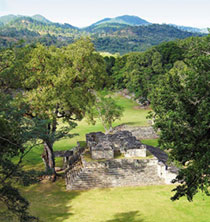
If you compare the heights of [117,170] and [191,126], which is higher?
[191,126]

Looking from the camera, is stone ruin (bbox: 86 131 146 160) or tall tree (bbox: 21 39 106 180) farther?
stone ruin (bbox: 86 131 146 160)

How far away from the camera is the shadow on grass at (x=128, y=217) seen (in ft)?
60.1

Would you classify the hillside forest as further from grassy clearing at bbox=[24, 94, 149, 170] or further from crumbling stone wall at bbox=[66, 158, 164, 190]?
crumbling stone wall at bbox=[66, 158, 164, 190]

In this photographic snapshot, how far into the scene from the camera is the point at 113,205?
20797 millimetres

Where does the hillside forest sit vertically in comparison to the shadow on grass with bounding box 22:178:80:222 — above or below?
above

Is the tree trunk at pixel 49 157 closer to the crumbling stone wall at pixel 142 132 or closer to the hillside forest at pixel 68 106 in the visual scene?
the hillside forest at pixel 68 106

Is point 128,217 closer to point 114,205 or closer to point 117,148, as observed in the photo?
point 114,205

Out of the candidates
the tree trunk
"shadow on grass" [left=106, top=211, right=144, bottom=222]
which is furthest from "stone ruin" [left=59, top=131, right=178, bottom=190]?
"shadow on grass" [left=106, top=211, right=144, bottom=222]

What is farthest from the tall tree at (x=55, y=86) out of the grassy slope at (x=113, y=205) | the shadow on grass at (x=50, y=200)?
the grassy slope at (x=113, y=205)

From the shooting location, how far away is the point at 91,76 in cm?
2794

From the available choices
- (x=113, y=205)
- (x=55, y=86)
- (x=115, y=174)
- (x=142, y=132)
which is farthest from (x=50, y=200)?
(x=142, y=132)

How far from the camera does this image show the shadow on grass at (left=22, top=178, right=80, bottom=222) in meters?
19.2

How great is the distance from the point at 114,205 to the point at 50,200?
5276 mm

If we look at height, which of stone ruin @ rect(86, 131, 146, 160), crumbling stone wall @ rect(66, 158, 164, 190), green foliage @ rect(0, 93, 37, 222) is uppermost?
green foliage @ rect(0, 93, 37, 222)
